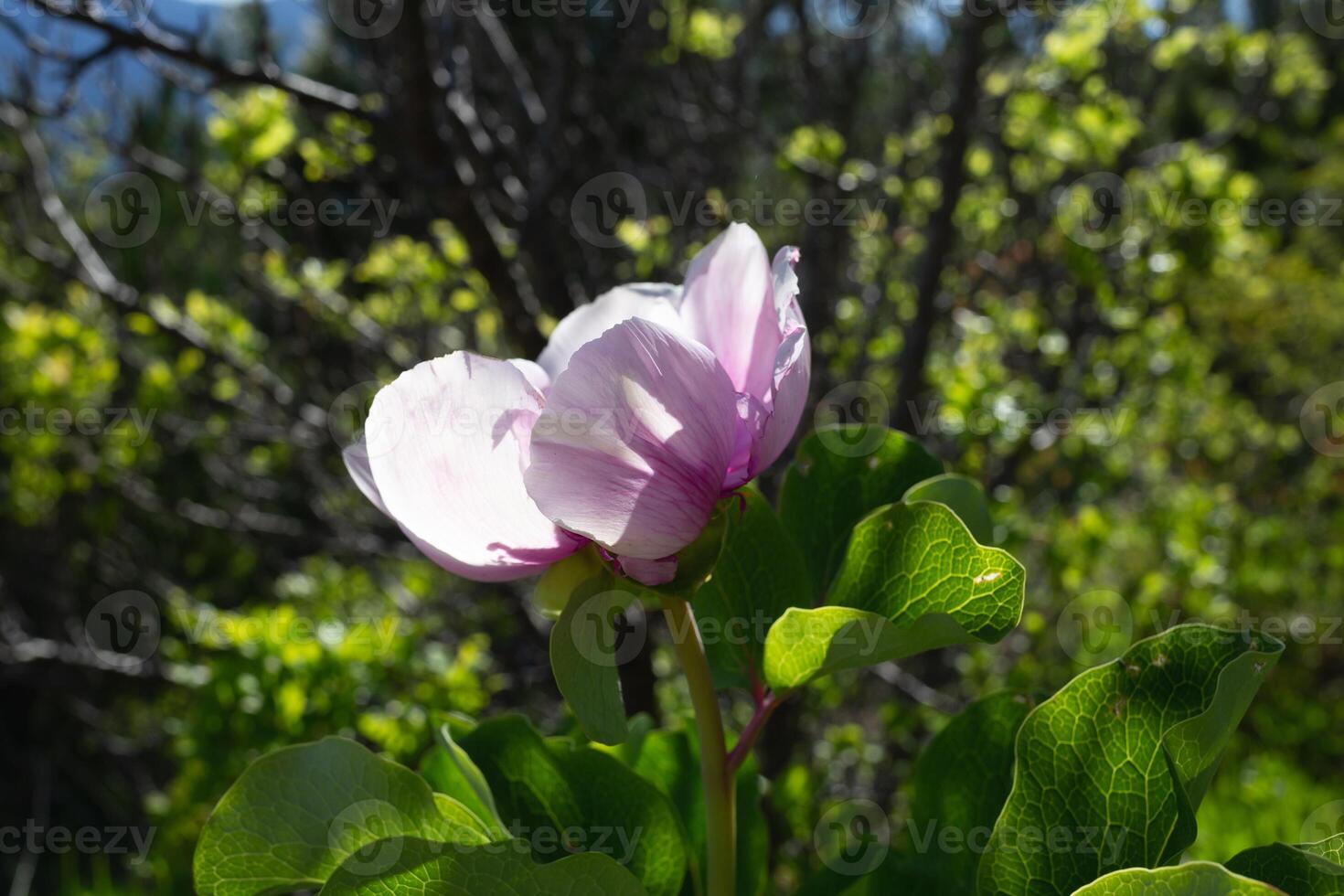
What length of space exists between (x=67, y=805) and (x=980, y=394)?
13.2ft

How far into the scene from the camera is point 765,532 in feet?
2.15

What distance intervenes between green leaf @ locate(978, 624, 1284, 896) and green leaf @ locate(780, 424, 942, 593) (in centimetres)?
19

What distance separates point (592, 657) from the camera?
527mm

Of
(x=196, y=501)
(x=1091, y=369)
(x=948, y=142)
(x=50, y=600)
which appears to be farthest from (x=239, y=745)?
(x=196, y=501)

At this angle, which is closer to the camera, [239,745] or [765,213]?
[239,745]

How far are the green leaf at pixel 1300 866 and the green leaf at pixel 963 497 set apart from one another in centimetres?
23

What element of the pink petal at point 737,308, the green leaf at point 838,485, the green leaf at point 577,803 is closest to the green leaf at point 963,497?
the green leaf at point 838,485

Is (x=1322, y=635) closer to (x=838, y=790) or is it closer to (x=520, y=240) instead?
(x=838, y=790)

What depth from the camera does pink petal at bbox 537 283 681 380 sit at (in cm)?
66

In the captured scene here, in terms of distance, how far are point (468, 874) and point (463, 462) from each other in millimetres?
193

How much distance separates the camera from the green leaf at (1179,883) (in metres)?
0.41

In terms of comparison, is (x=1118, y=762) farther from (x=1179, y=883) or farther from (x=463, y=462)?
(x=463, y=462)

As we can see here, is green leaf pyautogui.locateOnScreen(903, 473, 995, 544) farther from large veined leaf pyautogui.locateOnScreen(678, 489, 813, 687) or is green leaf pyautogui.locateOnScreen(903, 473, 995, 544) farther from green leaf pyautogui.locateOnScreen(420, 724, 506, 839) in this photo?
green leaf pyautogui.locateOnScreen(420, 724, 506, 839)

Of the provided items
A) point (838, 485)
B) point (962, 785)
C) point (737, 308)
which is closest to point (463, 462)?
point (737, 308)
